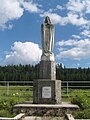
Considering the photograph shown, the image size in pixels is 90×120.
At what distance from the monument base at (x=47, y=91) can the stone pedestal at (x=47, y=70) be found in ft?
1.14

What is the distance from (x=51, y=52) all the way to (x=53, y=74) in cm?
105

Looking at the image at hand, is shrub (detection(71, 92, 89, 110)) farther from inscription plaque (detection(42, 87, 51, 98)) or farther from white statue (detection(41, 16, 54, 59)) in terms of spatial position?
white statue (detection(41, 16, 54, 59))

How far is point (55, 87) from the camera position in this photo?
14836 millimetres

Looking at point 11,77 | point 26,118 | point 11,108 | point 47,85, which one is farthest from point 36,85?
point 11,77

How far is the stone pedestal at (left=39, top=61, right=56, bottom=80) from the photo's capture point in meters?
15.2

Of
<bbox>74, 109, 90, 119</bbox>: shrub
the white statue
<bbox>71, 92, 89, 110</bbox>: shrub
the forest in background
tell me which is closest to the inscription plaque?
<bbox>71, 92, 89, 110</bbox>: shrub

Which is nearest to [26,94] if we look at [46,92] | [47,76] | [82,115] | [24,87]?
[24,87]

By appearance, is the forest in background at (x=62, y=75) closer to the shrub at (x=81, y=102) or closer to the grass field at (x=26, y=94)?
the grass field at (x=26, y=94)

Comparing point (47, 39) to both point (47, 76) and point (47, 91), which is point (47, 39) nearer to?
point (47, 76)

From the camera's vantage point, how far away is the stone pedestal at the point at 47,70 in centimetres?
1520

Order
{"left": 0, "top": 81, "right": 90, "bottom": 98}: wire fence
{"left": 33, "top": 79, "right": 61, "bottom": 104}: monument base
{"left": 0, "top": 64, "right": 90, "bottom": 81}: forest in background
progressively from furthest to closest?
{"left": 0, "top": 64, "right": 90, "bottom": 81}: forest in background → {"left": 0, "top": 81, "right": 90, "bottom": 98}: wire fence → {"left": 33, "top": 79, "right": 61, "bottom": 104}: monument base

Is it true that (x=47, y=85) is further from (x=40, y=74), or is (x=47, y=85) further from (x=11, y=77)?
(x=11, y=77)

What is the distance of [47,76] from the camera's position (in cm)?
1519

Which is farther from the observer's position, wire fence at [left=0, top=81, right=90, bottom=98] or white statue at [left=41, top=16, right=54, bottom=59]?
wire fence at [left=0, top=81, right=90, bottom=98]
